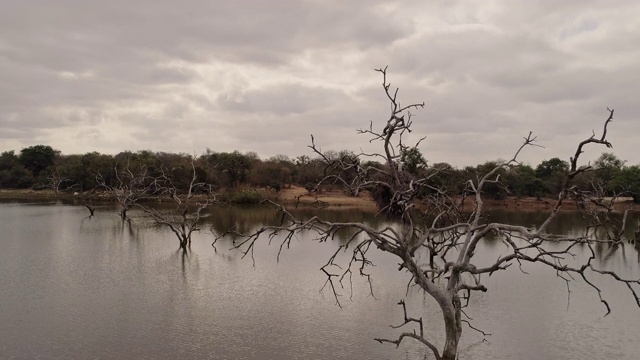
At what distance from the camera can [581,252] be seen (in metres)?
26.1

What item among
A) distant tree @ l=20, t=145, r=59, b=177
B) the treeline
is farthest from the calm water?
distant tree @ l=20, t=145, r=59, b=177

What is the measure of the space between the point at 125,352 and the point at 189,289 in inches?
218

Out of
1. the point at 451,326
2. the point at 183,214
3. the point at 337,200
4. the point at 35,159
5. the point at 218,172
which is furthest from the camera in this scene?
the point at 35,159

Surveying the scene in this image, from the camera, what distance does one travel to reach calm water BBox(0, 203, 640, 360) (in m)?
11.5

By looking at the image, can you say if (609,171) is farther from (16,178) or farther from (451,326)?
(16,178)

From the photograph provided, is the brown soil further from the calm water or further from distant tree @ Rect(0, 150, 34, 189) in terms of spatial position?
distant tree @ Rect(0, 150, 34, 189)

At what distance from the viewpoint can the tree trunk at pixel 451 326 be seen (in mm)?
9508

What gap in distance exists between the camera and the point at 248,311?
14164mm

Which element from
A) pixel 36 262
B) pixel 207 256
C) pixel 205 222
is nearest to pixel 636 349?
pixel 207 256

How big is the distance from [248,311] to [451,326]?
20.7 feet

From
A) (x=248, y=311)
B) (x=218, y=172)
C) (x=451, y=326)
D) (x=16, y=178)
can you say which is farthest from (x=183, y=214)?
(x=16, y=178)

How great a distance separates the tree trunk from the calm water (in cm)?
140

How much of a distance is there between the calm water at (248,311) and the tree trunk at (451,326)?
1401 millimetres

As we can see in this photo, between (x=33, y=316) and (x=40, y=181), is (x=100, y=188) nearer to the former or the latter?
(x=40, y=181)
